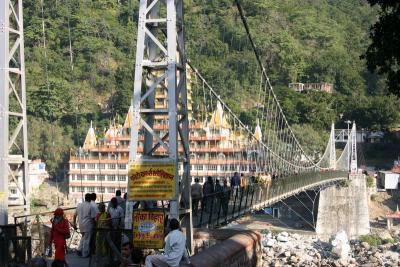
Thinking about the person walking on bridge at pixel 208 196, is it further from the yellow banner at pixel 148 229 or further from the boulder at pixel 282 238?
the boulder at pixel 282 238

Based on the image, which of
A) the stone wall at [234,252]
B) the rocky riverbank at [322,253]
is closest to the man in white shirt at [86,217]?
the stone wall at [234,252]

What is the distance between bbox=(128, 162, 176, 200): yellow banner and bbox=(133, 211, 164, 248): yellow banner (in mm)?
387

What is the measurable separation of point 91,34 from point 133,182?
66111 millimetres

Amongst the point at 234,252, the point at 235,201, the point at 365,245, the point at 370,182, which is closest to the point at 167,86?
the point at 234,252

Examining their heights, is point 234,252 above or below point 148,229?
below

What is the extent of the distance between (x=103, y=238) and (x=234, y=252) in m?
1.31

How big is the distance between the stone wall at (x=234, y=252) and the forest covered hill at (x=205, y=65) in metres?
39.5

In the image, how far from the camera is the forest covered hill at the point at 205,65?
57009 millimetres

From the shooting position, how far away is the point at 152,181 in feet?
25.3

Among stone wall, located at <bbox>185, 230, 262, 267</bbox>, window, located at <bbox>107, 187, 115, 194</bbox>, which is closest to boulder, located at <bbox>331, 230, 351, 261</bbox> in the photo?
window, located at <bbox>107, 187, 115, 194</bbox>

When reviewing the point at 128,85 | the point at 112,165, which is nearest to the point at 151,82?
the point at 112,165

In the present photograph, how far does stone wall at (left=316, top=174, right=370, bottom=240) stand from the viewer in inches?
1618

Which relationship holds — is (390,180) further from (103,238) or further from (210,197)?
(103,238)

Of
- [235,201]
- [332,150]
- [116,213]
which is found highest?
[116,213]
